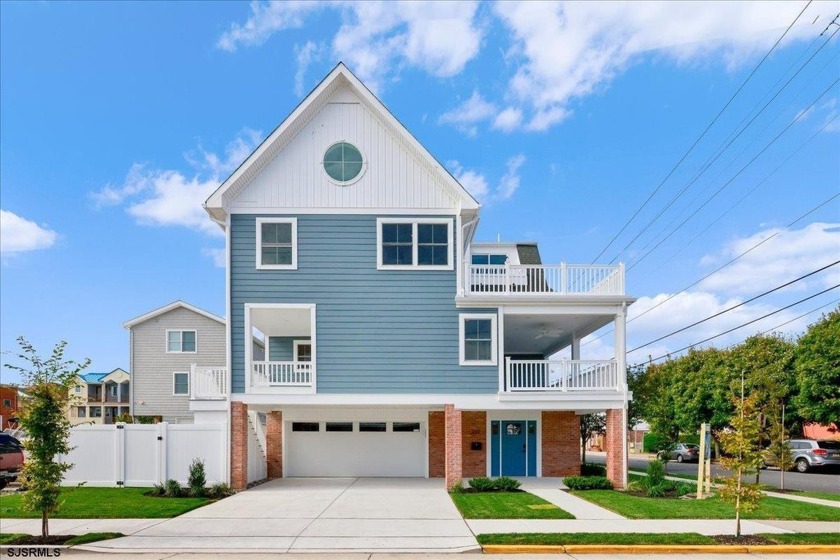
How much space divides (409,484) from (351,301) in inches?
239

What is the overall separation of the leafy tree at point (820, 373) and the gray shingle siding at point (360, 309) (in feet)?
61.2

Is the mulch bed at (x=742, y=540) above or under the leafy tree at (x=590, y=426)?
above

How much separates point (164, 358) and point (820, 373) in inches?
1290

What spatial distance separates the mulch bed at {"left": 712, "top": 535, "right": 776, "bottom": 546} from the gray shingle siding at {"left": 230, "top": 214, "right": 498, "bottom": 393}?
785 centimetres

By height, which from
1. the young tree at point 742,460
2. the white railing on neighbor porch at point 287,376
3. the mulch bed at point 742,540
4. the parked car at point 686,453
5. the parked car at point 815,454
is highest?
the white railing on neighbor porch at point 287,376

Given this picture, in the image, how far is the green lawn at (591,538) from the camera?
35.2 feet

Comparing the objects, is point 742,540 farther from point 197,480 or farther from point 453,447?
point 197,480

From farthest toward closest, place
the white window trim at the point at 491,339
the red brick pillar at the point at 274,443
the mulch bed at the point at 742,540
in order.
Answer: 1. the red brick pillar at the point at 274,443
2. the white window trim at the point at 491,339
3. the mulch bed at the point at 742,540

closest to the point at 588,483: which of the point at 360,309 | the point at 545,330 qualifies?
the point at 545,330

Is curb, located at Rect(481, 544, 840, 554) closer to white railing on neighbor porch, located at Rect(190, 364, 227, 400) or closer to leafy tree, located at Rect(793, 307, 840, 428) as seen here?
white railing on neighbor porch, located at Rect(190, 364, 227, 400)

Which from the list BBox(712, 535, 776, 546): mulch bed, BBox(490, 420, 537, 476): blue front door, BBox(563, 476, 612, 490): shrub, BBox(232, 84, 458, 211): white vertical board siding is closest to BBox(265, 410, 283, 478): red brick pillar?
BBox(490, 420, 537, 476): blue front door

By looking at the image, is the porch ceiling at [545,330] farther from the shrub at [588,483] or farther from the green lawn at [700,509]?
the green lawn at [700,509]

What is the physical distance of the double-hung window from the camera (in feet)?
115

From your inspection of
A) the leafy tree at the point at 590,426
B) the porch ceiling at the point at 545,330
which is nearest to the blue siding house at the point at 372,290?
the porch ceiling at the point at 545,330
